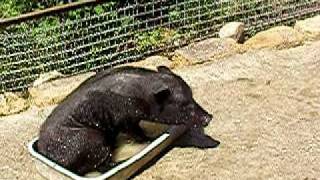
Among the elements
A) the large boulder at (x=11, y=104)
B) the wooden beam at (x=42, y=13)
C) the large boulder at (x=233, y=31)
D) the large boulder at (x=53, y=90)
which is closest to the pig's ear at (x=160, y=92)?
the large boulder at (x=53, y=90)

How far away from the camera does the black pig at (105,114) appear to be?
4.71 metres

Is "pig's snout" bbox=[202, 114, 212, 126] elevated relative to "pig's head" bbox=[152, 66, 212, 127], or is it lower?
→ lower

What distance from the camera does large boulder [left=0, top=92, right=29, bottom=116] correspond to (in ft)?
18.8

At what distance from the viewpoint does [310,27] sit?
6.92 meters

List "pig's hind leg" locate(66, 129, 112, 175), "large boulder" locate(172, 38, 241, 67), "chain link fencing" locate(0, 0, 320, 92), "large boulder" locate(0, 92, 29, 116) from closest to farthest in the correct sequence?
"pig's hind leg" locate(66, 129, 112, 175) → "large boulder" locate(0, 92, 29, 116) → "chain link fencing" locate(0, 0, 320, 92) → "large boulder" locate(172, 38, 241, 67)

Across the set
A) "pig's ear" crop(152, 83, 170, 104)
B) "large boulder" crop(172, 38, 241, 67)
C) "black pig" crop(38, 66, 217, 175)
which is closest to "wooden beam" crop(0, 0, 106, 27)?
"large boulder" crop(172, 38, 241, 67)

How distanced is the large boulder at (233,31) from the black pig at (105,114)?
6.87ft

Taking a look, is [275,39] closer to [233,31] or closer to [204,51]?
[233,31]

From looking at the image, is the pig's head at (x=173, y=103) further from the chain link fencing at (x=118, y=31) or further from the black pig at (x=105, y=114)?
the chain link fencing at (x=118, y=31)

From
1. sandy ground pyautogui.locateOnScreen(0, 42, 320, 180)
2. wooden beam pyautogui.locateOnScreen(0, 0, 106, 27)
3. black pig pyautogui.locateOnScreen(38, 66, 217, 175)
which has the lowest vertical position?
sandy ground pyautogui.locateOnScreen(0, 42, 320, 180)

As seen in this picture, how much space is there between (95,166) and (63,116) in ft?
1.22

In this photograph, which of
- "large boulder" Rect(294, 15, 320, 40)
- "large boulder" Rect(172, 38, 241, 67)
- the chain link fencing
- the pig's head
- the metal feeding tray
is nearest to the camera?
the metal feeding tray

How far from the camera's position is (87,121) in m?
4.77

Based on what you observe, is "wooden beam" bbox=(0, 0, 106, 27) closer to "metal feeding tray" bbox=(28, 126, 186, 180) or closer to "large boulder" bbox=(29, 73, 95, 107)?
"large boulder" bbox=(29, 73, 95, 107)
